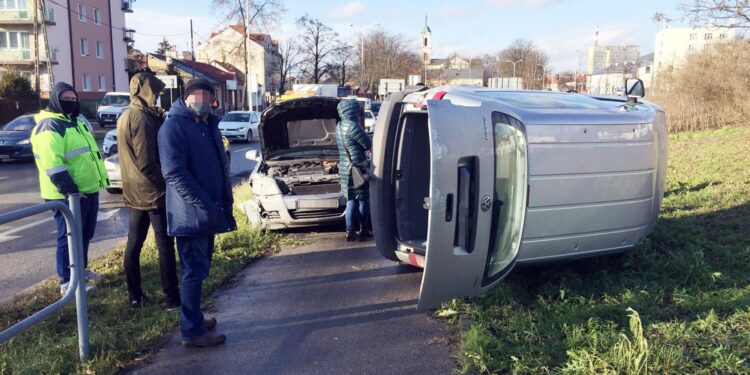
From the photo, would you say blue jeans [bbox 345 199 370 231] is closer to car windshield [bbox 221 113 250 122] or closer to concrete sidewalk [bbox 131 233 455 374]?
concrete sidewalk [bbox 131 233 455 374]

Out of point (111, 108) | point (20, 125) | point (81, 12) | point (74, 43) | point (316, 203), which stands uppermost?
point (81, 12)

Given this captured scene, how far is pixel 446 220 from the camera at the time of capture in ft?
13.7

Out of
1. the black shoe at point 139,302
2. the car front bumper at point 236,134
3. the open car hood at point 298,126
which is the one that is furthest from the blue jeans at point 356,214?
the car front bumper at point 236,134

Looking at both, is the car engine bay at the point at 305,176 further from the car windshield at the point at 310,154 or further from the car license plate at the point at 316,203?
the car license plate at the point at 316,203

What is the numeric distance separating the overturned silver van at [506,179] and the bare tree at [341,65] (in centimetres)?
6642

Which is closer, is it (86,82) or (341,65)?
(86,82)

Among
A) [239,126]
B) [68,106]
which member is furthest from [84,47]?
[68,106]

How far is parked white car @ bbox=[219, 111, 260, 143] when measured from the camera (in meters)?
28.5

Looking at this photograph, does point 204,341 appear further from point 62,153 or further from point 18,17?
point 18,17

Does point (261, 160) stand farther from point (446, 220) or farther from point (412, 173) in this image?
point (446, 220)

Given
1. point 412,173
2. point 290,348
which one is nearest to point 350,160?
point 412,173

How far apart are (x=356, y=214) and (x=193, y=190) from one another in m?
3.73

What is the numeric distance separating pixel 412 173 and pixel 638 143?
77.0 inches

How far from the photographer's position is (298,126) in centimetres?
981
